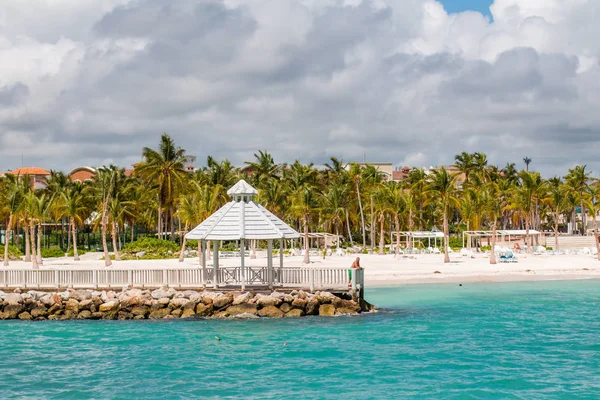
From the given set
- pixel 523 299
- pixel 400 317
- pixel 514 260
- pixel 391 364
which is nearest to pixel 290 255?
pixel 514 260

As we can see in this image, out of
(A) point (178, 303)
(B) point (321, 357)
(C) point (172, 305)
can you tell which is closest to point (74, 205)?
(C) point (172, 305)

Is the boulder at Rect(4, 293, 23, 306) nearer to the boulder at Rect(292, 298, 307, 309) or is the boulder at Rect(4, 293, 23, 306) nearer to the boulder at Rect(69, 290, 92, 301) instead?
the boulder at Rect(69, 290, 92, 301)

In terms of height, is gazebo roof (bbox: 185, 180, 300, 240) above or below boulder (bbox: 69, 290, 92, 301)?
above

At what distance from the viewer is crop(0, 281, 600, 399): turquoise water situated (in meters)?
17.9

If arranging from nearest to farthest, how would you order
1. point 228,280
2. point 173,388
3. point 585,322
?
point 173,388
point 585,322
point 228,280

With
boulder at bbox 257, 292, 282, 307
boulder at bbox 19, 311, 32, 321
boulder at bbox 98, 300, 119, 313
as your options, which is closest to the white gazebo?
boulder at bbox 257, 292, 282, 307

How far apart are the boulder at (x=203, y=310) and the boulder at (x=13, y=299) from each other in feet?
25.2

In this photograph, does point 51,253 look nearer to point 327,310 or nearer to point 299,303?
point 299,303

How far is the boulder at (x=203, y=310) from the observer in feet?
91.2

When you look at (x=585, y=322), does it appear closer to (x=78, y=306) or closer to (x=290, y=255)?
(x=78, y=306)

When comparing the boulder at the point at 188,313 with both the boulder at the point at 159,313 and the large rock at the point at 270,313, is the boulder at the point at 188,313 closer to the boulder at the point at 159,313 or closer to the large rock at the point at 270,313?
the boulder at the point at 159,313

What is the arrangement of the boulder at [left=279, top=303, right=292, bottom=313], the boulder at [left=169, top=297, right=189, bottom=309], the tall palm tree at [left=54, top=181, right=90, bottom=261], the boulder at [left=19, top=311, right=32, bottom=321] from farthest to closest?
the tall palm tree at [left=54, top=181, right=90, bottom=261] < the boulder at [left=19, top=311, right=32, bottom=321] < the boulder at [left=169, top=297, right=189, bottom=309] < the boulder at [left=279, top=303, right=292, bottom=313]

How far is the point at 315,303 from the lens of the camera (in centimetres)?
2797

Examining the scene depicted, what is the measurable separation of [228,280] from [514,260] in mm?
30422
